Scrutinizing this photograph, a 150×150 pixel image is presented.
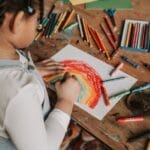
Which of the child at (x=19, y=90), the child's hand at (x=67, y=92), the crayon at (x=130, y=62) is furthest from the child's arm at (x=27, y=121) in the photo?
the crayon at (x=130, y=62)

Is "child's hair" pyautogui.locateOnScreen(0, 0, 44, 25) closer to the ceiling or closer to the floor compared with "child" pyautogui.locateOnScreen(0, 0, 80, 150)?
closer to the ceiling

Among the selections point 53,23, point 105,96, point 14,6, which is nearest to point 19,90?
point 14,6

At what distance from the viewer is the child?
3.27ft

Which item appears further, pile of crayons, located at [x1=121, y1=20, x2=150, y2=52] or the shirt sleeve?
pile of crayons, located at [x1=121, y1=20, x2=150, y2=52]

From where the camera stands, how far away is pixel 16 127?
1.01m

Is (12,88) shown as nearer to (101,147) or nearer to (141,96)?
(141,96)

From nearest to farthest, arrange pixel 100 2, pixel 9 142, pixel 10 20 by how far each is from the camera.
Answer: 1. pixel 10 20
2. pixel 9 142
3. pixel 100 2

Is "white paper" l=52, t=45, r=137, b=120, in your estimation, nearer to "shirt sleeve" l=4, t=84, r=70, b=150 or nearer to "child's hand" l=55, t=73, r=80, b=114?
"child's hand" l=55, t=73, r=80, b=114

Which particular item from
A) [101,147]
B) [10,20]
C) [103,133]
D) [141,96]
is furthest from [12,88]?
[101,147]

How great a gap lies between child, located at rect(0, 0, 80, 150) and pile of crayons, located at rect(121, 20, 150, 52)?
0.40 meters

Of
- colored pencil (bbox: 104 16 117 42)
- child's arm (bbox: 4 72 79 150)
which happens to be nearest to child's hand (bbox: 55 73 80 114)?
child's arm (bbox: 4 72 79 150)

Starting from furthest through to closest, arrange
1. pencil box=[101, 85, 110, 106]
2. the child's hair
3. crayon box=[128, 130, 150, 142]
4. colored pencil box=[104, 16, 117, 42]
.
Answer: colored pencil box=[104, 16, 117, 42], pencil box=[101, 85, 110, 106], crayon box=[128, 130, 150, 142], the child's hair

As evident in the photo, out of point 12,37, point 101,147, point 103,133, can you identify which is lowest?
point 101,147

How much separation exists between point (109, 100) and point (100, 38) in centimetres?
30
